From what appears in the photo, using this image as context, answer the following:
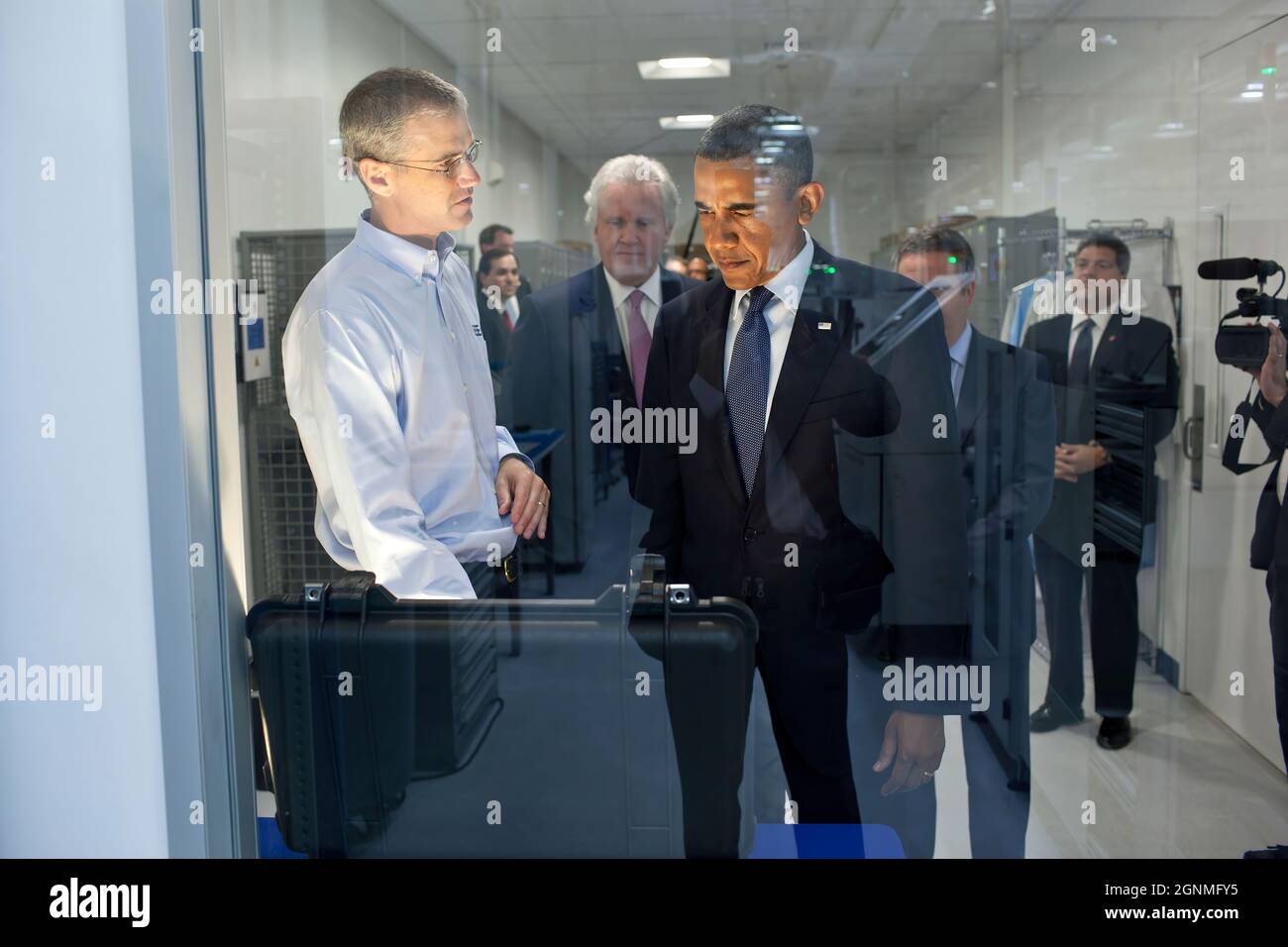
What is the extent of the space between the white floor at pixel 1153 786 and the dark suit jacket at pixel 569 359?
95 cm

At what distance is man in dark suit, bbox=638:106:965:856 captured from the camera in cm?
213

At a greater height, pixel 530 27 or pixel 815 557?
pixel 530 27

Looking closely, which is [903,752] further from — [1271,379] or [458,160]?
[458,160]

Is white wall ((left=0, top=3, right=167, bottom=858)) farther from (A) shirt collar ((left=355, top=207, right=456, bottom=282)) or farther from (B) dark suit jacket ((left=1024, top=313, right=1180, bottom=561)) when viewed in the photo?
(B) dark suit jacket ((left=1024, top=313, right=1180, bottom=561))

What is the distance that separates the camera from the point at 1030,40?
213 centimetres

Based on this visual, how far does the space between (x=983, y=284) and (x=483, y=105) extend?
1.00 m

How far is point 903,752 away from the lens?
2258mm

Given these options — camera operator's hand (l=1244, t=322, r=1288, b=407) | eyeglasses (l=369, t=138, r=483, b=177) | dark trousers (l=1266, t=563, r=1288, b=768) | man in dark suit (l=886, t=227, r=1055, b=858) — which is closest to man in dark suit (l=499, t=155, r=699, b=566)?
eyeglasses (l=369, t=138, r=483, b=177)

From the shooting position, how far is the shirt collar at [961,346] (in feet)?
7.04

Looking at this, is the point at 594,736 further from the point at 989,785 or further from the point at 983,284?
the point at 983,284

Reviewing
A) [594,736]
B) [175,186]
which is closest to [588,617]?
[594,736]

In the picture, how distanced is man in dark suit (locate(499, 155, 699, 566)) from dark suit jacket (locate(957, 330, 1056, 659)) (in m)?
0.60

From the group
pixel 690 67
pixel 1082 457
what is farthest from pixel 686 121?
pixel 1082 457
